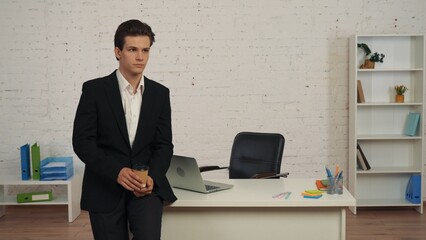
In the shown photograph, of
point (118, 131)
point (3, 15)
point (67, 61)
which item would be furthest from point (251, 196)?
point (3, 15)

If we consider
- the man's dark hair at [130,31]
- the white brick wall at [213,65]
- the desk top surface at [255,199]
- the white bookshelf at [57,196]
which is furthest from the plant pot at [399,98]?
the man's dark hair at [130,31]

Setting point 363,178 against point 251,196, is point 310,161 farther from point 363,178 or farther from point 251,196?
point 251,196

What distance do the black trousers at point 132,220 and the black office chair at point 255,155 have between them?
166cm

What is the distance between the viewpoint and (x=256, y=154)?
461 cm

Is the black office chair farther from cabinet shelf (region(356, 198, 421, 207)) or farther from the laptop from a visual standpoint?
cabinet shelf (region(356, 198, 421, 207))

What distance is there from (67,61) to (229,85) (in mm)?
1726

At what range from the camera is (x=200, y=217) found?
10.3ft

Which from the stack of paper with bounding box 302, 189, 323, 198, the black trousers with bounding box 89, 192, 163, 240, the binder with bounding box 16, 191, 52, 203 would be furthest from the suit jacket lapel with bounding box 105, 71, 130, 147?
the binder with bounding box 16, 191, 52, 203

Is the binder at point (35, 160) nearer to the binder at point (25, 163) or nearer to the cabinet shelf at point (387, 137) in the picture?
the binder at point (25, 163)

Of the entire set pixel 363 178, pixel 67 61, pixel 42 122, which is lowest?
pixel 363 178

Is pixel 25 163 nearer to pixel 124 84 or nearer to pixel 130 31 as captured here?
pixel 124 84

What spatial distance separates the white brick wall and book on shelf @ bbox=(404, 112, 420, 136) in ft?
2.06

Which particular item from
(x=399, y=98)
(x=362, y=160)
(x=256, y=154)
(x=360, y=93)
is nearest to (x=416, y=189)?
(x=362, y=160)

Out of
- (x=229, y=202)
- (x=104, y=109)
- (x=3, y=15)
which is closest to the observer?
(x=104, y=109)
